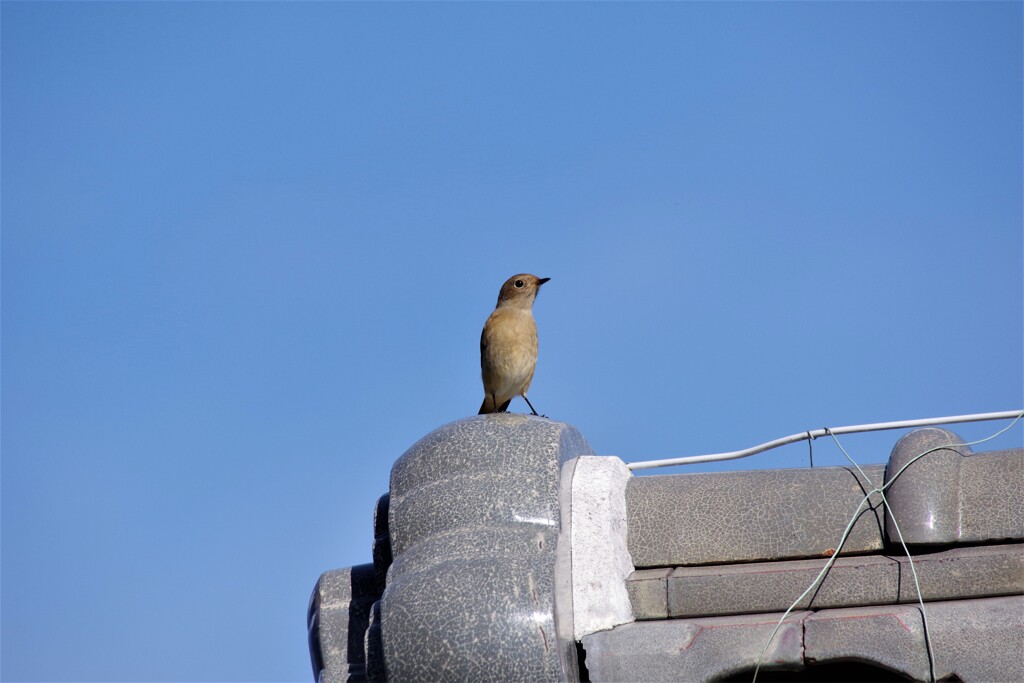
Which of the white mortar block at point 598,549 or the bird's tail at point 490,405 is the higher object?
the bird's tail at point 490,405

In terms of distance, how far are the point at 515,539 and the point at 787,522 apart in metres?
1.07

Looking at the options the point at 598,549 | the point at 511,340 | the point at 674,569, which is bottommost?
the point at 674,569

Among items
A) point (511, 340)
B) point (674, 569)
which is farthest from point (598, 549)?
point (511, 340)

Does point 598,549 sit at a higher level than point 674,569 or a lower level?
higher

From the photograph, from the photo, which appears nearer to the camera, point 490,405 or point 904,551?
point 904,551

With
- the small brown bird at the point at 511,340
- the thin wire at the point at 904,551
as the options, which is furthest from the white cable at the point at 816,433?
the small brown bird at the point at 511,340

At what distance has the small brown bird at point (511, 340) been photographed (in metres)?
7.46

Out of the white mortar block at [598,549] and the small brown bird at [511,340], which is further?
the small brown bird at [511,340]

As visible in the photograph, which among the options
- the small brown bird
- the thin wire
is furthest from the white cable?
the small brown bird

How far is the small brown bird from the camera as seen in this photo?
746cm

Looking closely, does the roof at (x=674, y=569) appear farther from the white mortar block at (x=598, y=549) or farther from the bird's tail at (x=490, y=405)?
the bird's tail at (x=490, y=405)

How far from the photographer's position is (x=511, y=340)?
744cm

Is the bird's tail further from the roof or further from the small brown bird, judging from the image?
the roof

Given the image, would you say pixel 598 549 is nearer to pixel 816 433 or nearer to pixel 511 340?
pixel 816 433
